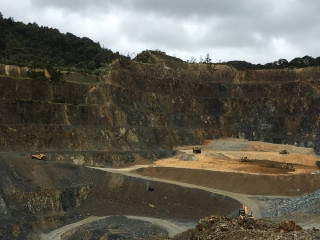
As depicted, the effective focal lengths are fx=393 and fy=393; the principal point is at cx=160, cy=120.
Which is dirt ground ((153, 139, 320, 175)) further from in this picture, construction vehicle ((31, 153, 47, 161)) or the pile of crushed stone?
the pile of crushed stone

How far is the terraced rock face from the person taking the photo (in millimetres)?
48219

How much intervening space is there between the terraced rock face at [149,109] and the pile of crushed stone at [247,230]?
31592 millimetres

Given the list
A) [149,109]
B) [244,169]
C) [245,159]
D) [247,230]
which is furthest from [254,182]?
[149,109]

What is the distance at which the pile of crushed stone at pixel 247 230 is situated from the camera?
13.4 m

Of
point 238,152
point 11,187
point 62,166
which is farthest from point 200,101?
point 11,187

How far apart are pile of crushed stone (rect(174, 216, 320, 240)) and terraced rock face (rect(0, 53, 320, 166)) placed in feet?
104

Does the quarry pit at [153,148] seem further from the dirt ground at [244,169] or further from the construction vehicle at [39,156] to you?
the construction vehicle at [39,156]

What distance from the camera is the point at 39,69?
54.9 m

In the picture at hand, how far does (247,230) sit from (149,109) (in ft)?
165

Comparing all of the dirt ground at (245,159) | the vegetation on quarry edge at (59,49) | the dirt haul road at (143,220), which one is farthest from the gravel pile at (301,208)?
the vegetation on quarry edge at (59,49)

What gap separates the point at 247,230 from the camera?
14625mm

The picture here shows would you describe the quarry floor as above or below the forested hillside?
below

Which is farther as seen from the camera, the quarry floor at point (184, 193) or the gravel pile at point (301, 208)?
the quarry floor at point (184, 193)

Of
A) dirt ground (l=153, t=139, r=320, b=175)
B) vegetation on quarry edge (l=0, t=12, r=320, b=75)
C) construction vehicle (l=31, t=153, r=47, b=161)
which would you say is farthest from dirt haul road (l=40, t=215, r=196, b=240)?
vegetation on quarry edge (l=0, t=12, r=320, b=75)
